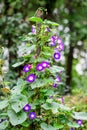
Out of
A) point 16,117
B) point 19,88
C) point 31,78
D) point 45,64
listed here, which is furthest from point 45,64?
point 16,117

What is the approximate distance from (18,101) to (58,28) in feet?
15.0

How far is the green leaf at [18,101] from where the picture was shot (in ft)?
Result: 8.53

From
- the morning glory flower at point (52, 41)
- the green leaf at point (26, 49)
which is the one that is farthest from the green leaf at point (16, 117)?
the morning glory flower at point (52, 41)

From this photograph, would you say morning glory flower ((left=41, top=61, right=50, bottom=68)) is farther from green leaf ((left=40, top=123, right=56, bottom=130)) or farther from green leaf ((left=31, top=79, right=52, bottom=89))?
green leaf ((left=40, top=123, right=56, bottom=130))

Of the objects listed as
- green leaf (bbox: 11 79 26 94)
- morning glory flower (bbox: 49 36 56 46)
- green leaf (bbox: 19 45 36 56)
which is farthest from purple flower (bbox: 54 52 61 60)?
green leaf (bbox: 11 79 26 94)

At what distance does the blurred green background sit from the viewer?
5.43 metres

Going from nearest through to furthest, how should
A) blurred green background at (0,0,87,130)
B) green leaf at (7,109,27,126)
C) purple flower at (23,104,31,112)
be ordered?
1. green leaf at (7,109,27,126)
2. purple flower at (23,104,31,112)
3. blurred green background at (0,0,87,130)

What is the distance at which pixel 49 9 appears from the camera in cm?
681

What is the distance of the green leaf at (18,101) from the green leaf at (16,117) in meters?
0.05

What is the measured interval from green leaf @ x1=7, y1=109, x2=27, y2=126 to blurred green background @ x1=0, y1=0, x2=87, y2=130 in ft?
6.43

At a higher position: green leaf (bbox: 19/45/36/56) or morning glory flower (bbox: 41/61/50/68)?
green leaf (bbox: 19/45/36/56)

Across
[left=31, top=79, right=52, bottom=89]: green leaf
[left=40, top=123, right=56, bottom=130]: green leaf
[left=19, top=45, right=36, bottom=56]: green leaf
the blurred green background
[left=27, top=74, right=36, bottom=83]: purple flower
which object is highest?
[left=19, top=45, right=36, bottom=56]: green leaf

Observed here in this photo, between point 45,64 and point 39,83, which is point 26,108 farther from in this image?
point 45,64

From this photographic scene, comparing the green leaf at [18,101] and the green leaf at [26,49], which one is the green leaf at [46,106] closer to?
the green leaf at [18,101]
